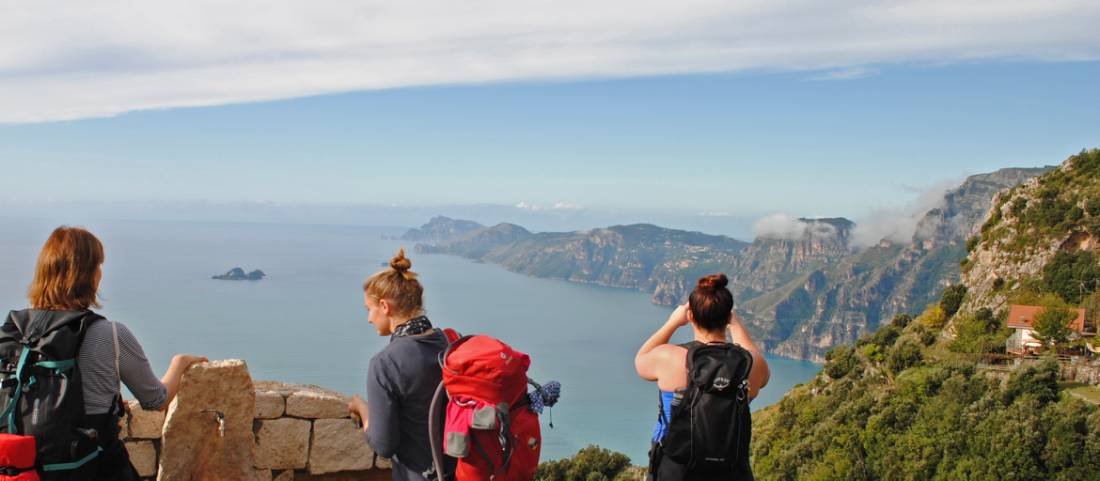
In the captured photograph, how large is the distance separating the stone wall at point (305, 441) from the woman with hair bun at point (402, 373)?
5.19 feet

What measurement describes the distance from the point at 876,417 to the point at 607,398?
61948 millimetres

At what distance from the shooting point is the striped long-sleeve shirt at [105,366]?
3.02 metres

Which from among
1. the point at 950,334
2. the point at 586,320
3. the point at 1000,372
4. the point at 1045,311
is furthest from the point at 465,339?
the point at 586,320

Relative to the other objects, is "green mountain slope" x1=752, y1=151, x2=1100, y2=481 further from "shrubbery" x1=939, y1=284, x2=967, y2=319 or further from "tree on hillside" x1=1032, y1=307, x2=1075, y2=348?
"tree on hillside" x1=1032, y1=307, x2=1075, y2=348

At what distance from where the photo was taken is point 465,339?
11.3ft

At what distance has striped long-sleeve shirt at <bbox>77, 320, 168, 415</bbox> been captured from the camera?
302cm

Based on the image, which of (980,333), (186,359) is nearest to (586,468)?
(186,359)

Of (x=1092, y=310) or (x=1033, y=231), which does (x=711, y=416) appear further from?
(x=1033, y=231)

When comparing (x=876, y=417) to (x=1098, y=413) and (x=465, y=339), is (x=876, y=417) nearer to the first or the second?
(x=1098, y=413)

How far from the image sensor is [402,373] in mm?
3340

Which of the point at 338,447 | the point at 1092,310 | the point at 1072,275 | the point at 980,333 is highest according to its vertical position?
the point at 338,447

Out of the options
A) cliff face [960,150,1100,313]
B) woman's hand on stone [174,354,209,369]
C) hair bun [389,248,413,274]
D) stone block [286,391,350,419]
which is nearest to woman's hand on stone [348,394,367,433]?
hair bun [389,248,413,274]

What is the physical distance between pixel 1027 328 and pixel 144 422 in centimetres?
5036

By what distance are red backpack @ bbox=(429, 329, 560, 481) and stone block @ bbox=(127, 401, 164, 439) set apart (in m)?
2.22
